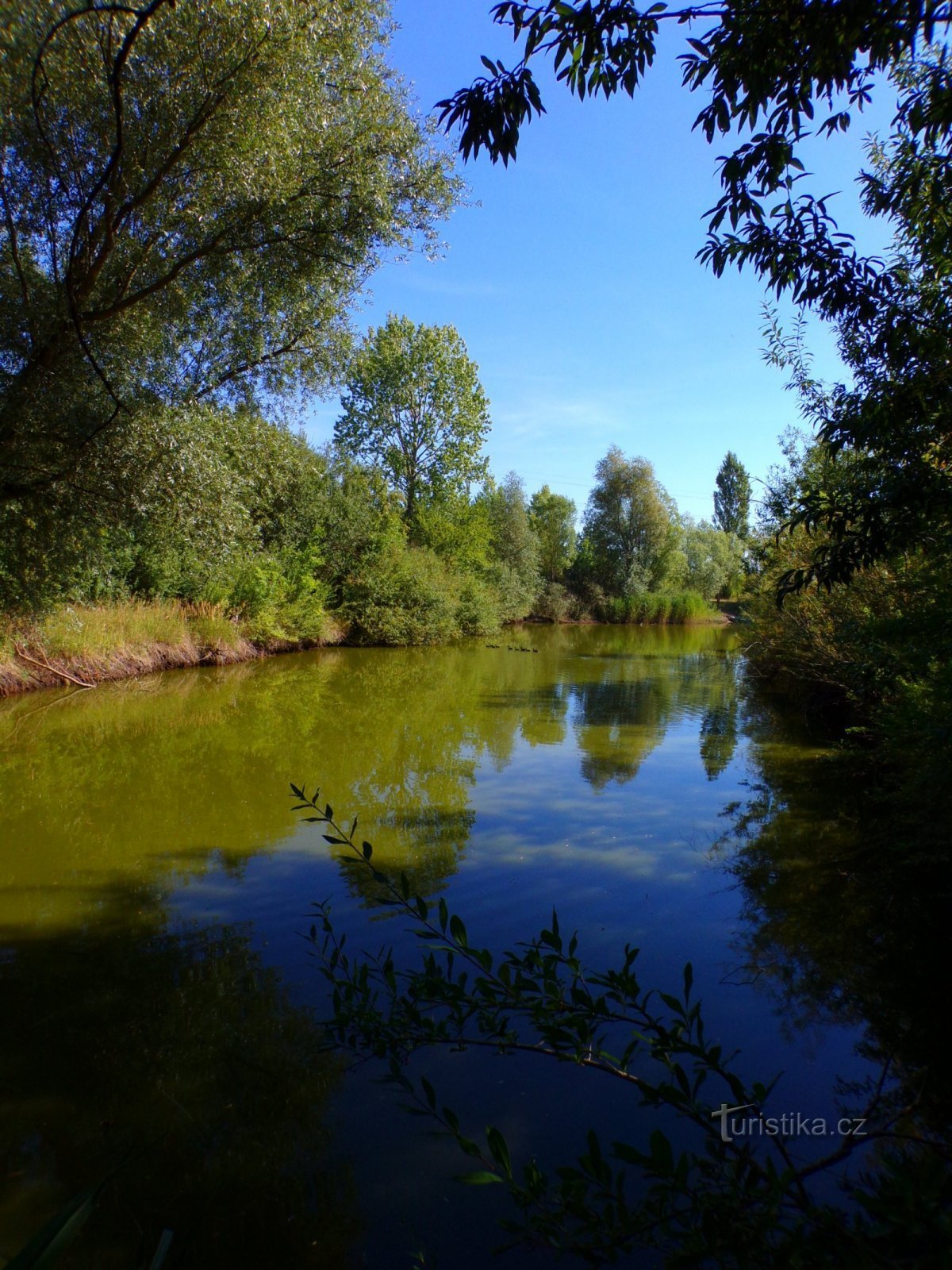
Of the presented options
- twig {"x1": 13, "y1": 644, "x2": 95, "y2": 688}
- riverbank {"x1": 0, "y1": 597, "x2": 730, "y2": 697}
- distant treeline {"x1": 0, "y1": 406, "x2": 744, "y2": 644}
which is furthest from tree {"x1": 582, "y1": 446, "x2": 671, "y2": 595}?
twig {"x1": 13, "y1": 644, "x2": 95, "y2": 688}

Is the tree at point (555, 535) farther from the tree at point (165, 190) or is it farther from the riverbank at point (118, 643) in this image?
the tree at point (165, 190)

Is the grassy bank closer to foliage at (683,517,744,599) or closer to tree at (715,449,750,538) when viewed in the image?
foliage at (683,517,744,599)

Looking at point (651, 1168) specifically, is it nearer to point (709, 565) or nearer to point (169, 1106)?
point (169, 1106)

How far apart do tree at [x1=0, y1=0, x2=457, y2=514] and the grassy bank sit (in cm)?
360

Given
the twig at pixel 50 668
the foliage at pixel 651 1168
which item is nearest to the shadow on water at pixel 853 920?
the foliage at pixel 651 1168

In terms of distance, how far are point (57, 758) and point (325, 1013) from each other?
6.44m

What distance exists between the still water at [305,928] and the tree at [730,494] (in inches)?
2125

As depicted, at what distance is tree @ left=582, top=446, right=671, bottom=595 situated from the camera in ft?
140

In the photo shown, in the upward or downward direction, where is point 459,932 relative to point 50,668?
upward

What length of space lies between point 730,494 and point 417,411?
3937 cm

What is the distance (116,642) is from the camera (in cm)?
1388

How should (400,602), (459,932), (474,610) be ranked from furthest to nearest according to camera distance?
1. (474,610)
2. (400,602)
3. (459,932)

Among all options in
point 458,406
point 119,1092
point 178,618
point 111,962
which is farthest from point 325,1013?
point 458,406

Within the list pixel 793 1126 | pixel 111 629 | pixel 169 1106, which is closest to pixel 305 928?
pixel 169 1106
